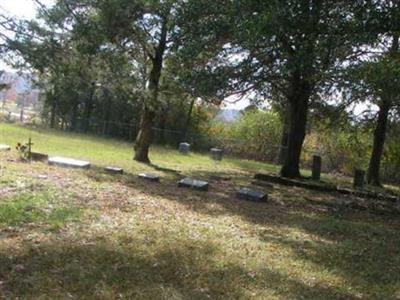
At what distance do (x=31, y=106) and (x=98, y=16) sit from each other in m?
28.3

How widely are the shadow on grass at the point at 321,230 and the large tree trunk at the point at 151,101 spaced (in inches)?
147

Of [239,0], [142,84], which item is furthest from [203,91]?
[239,0]

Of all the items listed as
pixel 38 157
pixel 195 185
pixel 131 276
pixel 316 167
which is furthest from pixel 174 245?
pixel 316 167

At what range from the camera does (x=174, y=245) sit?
7480mm

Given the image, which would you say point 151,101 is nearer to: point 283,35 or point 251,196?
point 251,196

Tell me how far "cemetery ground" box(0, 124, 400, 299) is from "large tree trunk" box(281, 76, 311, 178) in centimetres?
694

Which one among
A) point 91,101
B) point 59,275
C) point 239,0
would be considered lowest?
point 59,275

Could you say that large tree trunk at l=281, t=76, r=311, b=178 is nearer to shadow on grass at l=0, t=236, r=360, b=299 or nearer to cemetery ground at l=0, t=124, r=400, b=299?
cemetery ground at l=0, t=124, r=400, b=299

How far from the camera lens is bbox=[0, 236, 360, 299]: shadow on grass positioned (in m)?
5.62

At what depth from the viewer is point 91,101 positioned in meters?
34.7

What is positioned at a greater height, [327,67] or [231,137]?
[327,67]

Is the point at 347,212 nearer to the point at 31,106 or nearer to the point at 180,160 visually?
the point at 180,160

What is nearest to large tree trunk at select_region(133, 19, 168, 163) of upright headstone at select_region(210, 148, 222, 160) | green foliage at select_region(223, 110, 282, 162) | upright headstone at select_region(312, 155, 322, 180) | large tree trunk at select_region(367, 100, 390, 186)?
upright headstone at select_region(312, 155, 322, 180)

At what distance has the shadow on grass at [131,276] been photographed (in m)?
5.62
